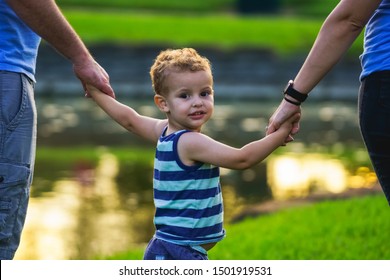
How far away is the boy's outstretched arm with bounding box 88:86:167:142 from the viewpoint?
11.3 ft

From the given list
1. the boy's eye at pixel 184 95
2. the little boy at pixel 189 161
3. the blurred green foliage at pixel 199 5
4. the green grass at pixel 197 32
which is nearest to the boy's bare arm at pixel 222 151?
the little boy at pixel 189 161

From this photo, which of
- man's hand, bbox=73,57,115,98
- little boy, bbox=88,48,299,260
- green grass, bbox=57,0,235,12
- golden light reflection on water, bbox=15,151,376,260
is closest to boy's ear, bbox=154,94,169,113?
little boy, bbox=88,48,299,260

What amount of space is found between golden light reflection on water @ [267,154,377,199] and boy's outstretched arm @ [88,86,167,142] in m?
5.48

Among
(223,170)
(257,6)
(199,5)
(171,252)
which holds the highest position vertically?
(199,5)

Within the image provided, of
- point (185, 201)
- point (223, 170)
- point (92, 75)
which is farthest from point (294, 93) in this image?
point (223, 170)

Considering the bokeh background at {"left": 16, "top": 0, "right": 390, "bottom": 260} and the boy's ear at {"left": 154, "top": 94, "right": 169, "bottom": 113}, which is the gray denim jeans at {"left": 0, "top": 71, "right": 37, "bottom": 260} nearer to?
the boy's ear at {"left": 154, "top": 94, "right": 169, "bottom": 113}

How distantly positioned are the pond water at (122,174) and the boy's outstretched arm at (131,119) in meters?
2.98

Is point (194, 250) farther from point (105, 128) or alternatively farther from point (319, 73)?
point (105, 128)

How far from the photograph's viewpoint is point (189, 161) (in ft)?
10.3

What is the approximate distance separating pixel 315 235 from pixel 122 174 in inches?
164

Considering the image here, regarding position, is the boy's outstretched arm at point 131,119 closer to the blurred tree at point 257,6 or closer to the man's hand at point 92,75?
the man's hand at point 92,75

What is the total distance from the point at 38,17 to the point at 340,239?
3.30 meters

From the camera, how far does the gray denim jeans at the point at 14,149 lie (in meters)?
3.16

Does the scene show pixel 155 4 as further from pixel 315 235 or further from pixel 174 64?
pixel 174 64
